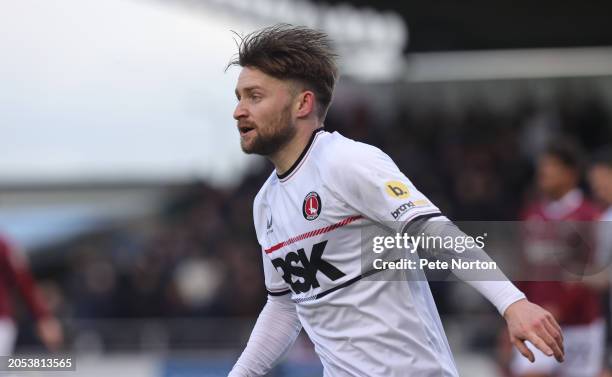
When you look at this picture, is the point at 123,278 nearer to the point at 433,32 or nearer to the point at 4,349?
the point at 4,349

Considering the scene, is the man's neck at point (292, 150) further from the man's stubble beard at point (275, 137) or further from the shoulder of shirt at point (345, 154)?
the shoulder of shirt at point (345, 154)

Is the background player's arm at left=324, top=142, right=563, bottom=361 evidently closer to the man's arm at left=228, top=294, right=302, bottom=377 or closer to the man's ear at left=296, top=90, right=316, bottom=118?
the man's ear at left=296, top=90, right=316, bottom=118

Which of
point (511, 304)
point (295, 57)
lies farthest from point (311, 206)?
point (511, 304)

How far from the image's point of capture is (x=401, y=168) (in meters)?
14.2

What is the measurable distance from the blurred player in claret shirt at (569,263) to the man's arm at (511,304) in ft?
14.9

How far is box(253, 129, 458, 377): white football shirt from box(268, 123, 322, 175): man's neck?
4 cm

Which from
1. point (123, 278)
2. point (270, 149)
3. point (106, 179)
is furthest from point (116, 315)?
point (106, 179)

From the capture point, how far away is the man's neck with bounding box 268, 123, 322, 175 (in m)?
4.66

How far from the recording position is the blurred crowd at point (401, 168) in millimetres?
13492

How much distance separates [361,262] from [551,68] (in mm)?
16743

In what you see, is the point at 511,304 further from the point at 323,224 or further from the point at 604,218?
the point at 604,218

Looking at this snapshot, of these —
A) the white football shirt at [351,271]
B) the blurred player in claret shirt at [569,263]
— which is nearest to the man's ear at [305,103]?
the white football shirt at [351,271]

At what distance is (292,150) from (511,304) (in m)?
1.22

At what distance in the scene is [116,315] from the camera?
44.7 ft
